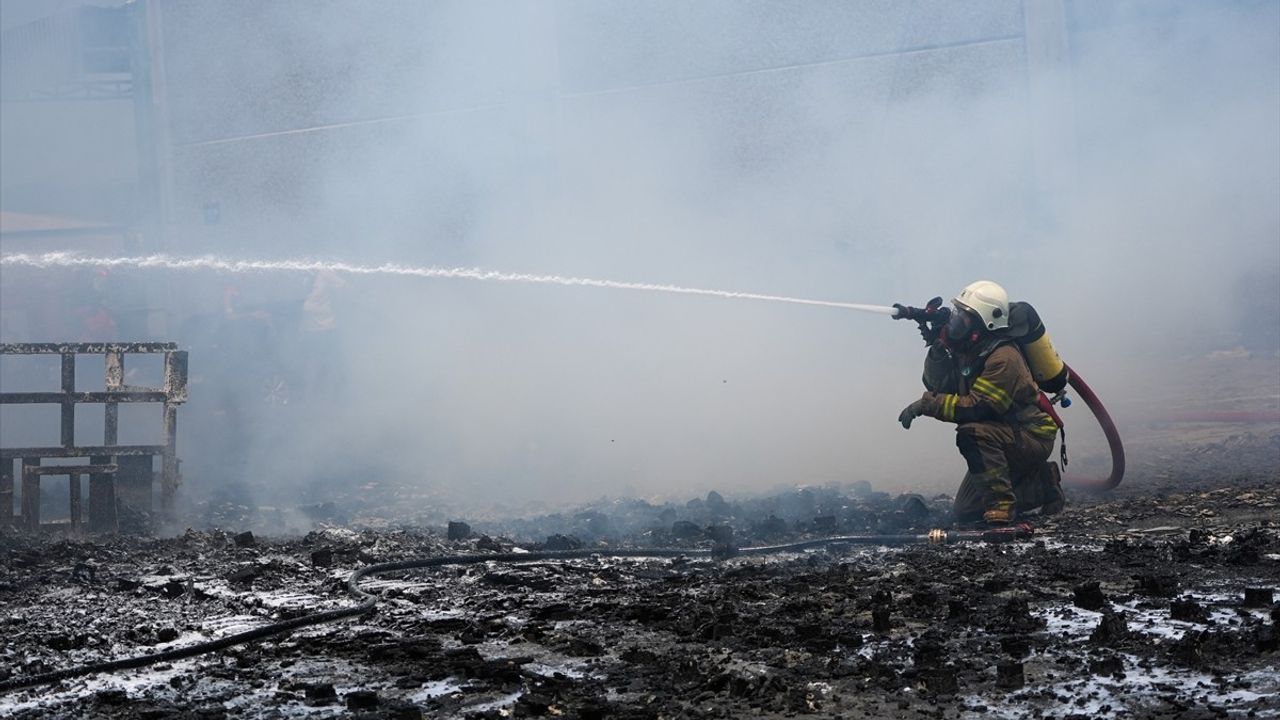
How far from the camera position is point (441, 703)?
13.8 ft

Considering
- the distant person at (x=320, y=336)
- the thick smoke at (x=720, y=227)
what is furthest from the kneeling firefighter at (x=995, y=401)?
the distant person at (x=320, y=336)

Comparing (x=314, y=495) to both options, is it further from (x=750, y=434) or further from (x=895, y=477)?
(x=895, y=477)

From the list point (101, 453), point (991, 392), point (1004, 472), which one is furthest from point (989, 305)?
point (101, 453)

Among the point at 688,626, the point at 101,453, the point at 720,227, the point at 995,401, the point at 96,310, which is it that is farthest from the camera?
the point at 96,310

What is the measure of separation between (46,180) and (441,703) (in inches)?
1032

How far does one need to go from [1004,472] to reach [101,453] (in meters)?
6.70

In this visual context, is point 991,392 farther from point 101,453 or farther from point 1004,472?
point 101,453

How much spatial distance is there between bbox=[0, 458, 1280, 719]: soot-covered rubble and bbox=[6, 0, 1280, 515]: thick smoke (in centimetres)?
544

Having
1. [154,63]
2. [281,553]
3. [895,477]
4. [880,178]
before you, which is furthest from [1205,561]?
[154,63]

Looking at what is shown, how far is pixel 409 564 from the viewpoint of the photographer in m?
7.16

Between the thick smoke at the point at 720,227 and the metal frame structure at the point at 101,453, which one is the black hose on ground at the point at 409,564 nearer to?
the metal frame structure at the point at 101,453

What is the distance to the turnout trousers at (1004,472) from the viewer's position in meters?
8.40

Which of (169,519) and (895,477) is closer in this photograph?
(169,519)

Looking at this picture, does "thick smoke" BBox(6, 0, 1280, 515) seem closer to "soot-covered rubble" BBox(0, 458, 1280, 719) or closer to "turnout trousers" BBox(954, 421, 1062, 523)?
"turnout trousers" BBox(954, 421, 1062, 523)
